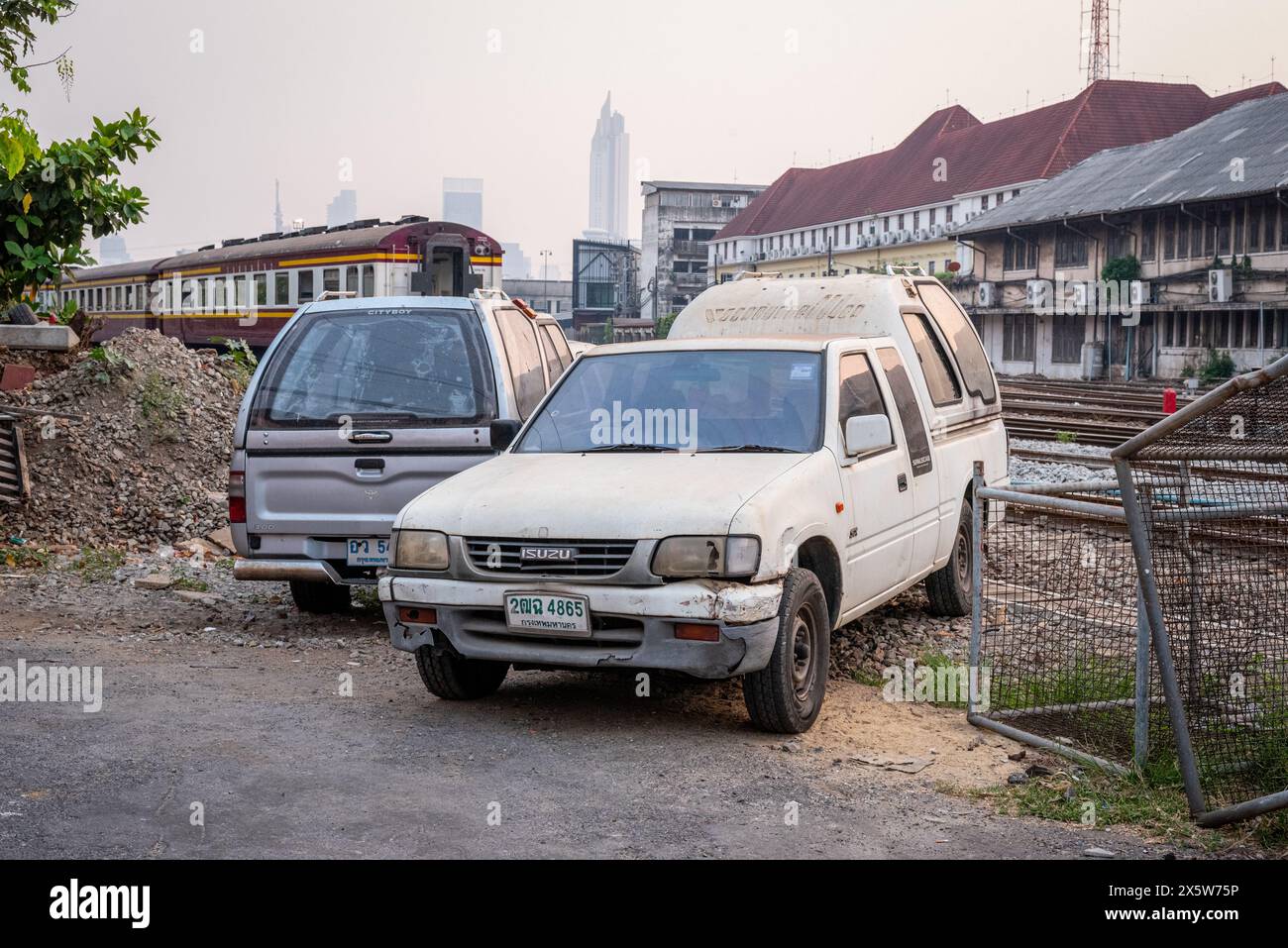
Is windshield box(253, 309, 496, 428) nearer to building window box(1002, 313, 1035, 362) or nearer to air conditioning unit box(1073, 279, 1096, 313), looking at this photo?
air conditioning unit box(1073, 279, 1096, 313)

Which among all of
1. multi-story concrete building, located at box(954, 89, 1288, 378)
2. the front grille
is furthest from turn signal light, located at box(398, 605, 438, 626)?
multi-story concrete building, located at box(954, 89, 1288, 378)

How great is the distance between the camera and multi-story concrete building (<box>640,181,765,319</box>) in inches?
4395

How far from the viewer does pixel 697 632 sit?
5.92m

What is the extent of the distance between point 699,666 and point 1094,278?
46.9 meters

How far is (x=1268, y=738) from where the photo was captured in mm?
5238

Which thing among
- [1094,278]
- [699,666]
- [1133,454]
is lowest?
[699,666]

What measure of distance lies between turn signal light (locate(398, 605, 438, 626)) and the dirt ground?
0.48 meters

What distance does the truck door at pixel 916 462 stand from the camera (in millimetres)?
8070

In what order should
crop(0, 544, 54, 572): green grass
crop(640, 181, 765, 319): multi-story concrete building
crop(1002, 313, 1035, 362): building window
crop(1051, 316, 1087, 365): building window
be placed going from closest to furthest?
1. crop(0, 544, 54, 572): green grass
2. crop(1051, 316, 1087, 365): building window
3. crop(1002, 313, 1035, 362): building window
4. crop(640, 181, 765, 319): multi-story concrete building

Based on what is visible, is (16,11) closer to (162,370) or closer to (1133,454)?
(162,370)

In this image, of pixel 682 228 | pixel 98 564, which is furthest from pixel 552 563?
pixel 682 228

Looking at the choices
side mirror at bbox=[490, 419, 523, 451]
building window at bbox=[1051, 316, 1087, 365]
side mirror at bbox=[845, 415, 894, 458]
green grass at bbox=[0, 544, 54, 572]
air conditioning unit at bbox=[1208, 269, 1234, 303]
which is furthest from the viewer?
building window at bbox=[1051, 316, 1087, 365]

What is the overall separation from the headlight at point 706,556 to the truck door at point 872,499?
1.10 m
